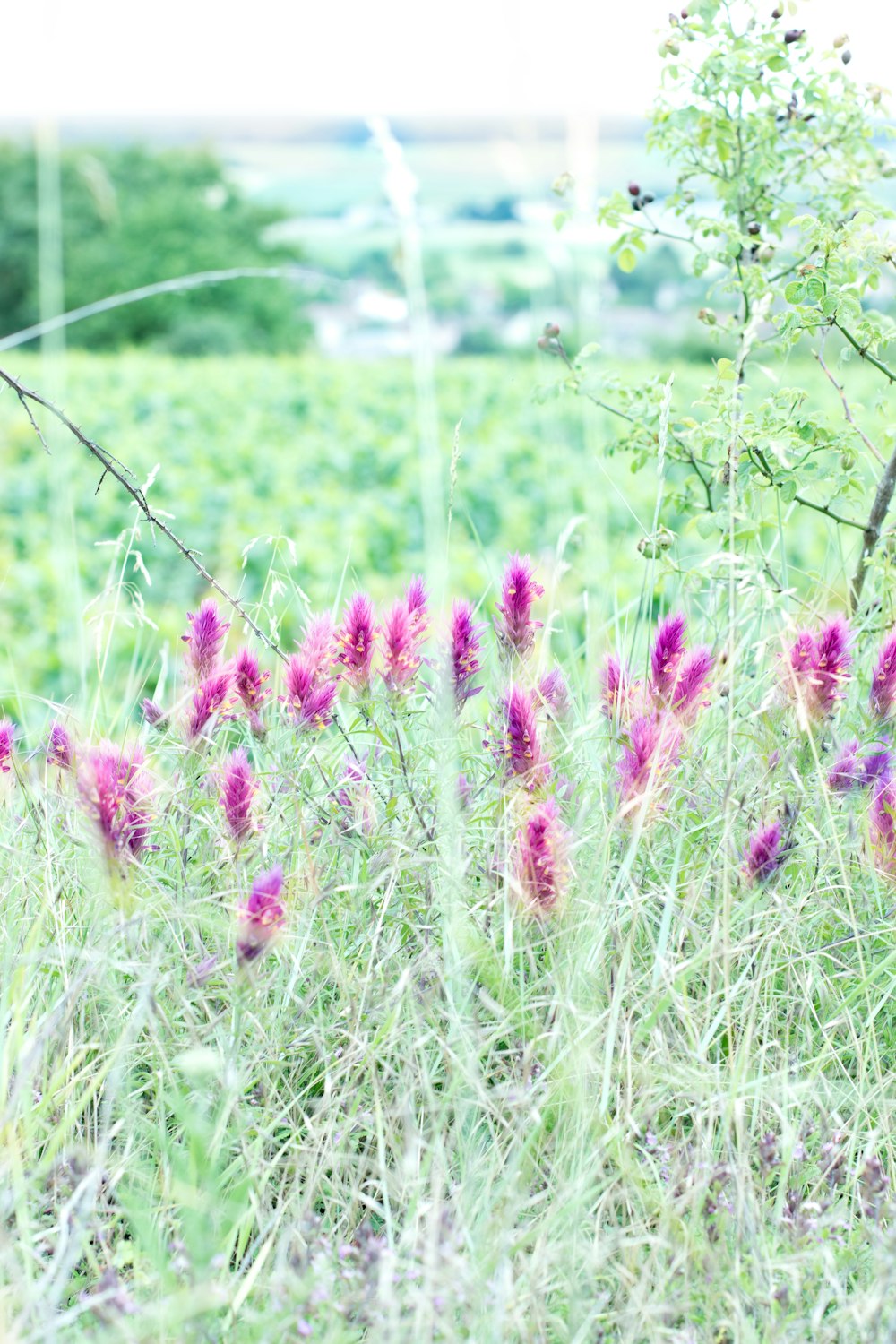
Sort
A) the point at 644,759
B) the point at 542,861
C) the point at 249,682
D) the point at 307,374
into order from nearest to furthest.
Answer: the point at 542,861 → the point at 644,759 → the point at 249,682 → the point at 307,374

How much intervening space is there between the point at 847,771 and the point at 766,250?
121 cm

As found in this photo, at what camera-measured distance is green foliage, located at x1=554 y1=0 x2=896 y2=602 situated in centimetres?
202

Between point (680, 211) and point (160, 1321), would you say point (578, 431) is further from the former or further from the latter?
point (160, 1321)

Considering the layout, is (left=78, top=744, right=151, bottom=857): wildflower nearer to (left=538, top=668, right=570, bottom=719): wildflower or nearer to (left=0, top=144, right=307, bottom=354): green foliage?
(left=538, top=668, right=570, bottom=719): wildflower

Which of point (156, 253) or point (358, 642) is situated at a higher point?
point (156, 253)

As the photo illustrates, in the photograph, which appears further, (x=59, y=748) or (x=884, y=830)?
(x=59, y=748)

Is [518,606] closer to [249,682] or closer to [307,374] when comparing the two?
[249,682]

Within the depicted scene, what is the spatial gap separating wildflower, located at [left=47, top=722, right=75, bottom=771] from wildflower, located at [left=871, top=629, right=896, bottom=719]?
125cm

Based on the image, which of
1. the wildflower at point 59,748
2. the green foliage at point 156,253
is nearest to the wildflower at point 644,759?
the wildflower at point 59,748

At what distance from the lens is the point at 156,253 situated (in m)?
23.3

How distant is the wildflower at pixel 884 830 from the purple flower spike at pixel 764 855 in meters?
0.17

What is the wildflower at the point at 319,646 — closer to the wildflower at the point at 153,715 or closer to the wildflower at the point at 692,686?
the wildflower at the point at 153,715

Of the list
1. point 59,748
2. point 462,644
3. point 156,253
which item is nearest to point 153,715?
point 59,748

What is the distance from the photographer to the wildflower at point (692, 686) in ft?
5.74
